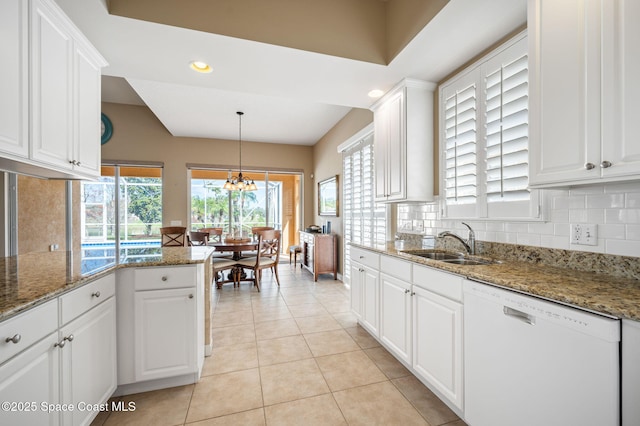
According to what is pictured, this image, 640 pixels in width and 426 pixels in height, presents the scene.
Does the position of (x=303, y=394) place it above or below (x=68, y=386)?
below

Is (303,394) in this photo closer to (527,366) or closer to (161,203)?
(527,366)

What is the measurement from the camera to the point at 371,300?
2.60 metres

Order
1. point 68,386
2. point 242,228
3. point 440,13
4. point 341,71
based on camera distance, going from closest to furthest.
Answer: point 68,386
point 440,13
point 341,71
point 242,228

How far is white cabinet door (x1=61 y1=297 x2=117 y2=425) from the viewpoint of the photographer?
1.30m

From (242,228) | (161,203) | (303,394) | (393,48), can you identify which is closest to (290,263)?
(242,228)

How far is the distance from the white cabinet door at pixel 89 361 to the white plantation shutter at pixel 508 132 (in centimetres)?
267

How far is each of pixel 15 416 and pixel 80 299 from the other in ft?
1.70

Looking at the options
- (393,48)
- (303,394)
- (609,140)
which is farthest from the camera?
(393,48)

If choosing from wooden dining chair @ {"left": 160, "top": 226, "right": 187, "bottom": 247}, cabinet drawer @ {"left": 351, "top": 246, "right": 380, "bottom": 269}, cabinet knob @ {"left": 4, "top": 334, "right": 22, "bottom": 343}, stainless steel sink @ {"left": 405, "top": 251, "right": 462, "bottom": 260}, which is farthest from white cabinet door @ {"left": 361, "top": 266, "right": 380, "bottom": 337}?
wooden dining chair @ {"left": 160, "top": 226, "right": 187, "bottom": 247}

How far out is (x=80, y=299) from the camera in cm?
140

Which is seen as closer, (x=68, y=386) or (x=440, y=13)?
(x=68, y=386)

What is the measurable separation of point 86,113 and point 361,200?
327cm

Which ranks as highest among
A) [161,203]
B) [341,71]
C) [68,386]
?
[341,71]

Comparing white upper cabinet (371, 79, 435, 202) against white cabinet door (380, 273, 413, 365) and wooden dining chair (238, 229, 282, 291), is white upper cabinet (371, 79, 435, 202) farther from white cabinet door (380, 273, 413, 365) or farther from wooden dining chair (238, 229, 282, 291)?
wooden dining chair (238, 229, 282, 291)
